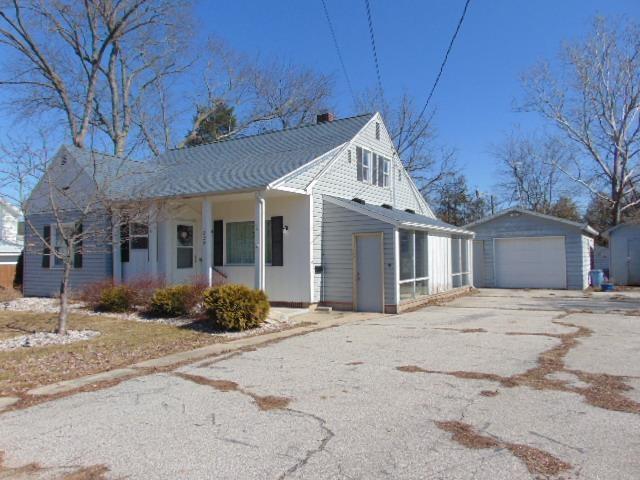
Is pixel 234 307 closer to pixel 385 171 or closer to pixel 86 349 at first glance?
pixel 86 349

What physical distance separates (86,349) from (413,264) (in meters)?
9.57

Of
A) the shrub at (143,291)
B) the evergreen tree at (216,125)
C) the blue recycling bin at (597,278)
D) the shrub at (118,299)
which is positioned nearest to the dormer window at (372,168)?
the shrub at (143,291)

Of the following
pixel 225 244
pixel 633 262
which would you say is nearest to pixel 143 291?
pixel 225 244

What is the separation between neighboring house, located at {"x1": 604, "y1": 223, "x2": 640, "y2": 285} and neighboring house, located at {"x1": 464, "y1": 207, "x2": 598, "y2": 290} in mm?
1191

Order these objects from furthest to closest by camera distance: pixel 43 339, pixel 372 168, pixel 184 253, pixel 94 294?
pixel 372 168, pixel 184 253, pixel 94 294, pixel 43 339

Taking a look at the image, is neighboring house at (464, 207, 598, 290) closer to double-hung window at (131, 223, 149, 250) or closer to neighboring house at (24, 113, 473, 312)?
neighboring house at (24, 113, 473, 312)

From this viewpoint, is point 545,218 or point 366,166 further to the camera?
point 545,218

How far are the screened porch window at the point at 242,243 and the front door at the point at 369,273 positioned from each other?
103 inches

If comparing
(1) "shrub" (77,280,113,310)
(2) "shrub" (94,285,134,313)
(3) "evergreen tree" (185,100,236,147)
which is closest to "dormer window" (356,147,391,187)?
(2) "shrub" (94,285,134,313)

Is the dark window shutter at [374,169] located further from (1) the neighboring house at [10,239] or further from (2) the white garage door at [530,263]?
(1) the neighboring house at [10,239]

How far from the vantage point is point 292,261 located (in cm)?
1437

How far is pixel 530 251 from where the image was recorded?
74.1 feet

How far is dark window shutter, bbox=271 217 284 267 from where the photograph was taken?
14555 millimetres

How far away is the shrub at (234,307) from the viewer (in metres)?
10.6
